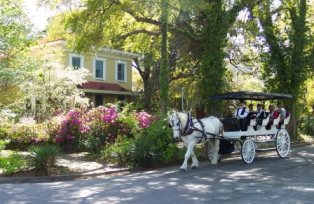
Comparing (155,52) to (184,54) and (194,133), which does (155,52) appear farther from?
(194,133)

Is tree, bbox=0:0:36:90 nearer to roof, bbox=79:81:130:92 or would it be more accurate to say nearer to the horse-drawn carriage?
the horse-drawn carriage

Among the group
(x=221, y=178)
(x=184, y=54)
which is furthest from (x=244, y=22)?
(x=221, y=178)

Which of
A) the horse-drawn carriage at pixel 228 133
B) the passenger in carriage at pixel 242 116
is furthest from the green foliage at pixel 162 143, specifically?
the passenger in carriage at pixel 242 116

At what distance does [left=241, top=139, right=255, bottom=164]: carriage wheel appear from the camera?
16125 millimetres

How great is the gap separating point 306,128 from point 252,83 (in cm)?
547

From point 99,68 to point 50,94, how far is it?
10.1 m

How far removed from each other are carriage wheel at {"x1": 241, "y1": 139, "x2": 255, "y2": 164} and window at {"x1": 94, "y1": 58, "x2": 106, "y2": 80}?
81.0 ft

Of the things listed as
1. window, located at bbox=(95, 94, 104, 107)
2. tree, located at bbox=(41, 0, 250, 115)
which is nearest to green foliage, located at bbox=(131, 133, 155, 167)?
tree, located at bbox=(41, 0, 250, 115)

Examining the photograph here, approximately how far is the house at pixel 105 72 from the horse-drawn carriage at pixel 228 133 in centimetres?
2068

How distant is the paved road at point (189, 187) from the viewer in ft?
33.2

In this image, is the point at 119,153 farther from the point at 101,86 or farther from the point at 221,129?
the point at 101,86

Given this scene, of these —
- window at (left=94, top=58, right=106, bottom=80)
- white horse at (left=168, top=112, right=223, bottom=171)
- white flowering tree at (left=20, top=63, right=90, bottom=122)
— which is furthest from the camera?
window at (left=94, top=58, right=106, bottom=80)

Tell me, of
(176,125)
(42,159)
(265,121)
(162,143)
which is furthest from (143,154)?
(265,121)

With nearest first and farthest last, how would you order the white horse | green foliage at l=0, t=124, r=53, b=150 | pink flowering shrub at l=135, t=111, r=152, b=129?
the white horse → pink flowering shrub at l=135, t=111, r=152, b=129 → green foliage at l=0, t=124, r=53, b=150
